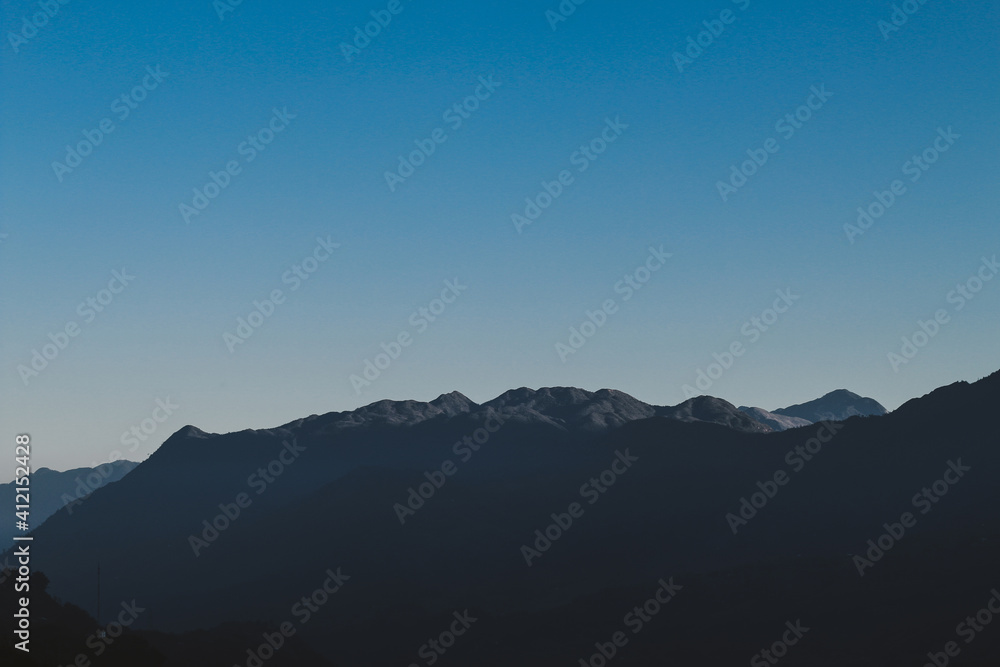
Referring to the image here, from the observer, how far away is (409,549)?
511 ft

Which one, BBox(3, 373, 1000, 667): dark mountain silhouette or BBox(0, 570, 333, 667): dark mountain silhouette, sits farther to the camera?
BBox(3, 373, 1000, 667): dark mountain silhouette

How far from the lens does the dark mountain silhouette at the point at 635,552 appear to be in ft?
339

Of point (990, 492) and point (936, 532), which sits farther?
point (990, 492)

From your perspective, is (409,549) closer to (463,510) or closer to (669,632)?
(463,510)

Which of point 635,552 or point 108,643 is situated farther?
point 635,552

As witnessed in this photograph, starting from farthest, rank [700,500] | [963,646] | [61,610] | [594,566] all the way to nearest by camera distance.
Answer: [700,500]
[594,566]
[963,646]
[61,610]

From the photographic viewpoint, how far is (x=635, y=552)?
469 feet

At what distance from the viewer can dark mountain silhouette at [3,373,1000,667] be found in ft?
339

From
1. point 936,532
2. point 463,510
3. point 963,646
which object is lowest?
point 963,646

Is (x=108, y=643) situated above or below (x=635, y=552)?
above

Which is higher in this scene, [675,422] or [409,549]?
[675,422]

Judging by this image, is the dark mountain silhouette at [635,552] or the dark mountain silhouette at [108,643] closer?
the dark mountain silhouette at [108,643]

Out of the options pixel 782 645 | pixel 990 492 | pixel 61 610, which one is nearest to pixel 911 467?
pixel 990 492

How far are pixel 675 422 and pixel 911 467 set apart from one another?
47182 mm
